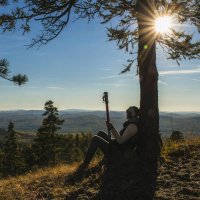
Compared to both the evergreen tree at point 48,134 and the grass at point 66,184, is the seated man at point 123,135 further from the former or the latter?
the evergreen tree at point 48,134

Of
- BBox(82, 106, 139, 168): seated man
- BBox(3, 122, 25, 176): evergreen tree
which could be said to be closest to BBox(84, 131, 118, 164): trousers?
BBox(82, 106, 139, 168): seated man

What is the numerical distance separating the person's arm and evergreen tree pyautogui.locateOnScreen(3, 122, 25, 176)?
45.4m

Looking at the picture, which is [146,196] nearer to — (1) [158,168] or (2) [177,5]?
(1) [158,168]

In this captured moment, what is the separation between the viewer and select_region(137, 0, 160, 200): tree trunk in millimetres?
9875

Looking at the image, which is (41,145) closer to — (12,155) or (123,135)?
(12,155)

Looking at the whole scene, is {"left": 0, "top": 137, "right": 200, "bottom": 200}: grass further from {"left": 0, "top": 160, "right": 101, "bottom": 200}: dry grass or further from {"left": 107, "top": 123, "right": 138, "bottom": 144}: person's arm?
{"left": 107, "top": 123, "right": 138, "bottom": 144}: person's arm

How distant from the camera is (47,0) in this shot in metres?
9.75

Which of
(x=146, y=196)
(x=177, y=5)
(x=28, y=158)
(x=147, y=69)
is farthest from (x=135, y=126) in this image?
(x=28, y=158)

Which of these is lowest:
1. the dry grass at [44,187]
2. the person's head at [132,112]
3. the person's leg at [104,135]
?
the dry grass at [44,187]

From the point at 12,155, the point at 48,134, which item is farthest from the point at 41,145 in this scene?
the point at 12,155

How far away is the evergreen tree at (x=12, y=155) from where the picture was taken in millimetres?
54325

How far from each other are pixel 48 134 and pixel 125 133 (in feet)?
131

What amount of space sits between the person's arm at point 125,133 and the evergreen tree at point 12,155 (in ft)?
149

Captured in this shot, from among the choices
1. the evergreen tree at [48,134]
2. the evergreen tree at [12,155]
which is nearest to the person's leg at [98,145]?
the evergreen tree at [48,134]
